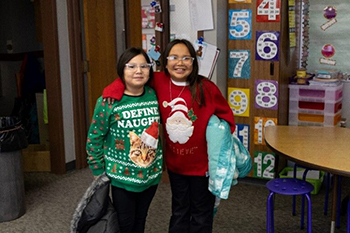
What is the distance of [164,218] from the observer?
3457 millimetres

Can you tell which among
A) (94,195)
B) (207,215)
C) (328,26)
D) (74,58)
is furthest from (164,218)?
(328,26)

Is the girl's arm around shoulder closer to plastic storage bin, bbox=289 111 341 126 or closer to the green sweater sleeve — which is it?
the green sweater sleeve

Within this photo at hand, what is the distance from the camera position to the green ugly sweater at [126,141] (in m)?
2.32

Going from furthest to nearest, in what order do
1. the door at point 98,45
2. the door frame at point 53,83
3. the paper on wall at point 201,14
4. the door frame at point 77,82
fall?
the door at point 98,45
the door frame at point 77,82
the door frame at point 53,83
the paper on wall at point 201,14

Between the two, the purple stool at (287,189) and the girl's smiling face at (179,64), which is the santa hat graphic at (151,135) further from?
the purple stool at (287,189)

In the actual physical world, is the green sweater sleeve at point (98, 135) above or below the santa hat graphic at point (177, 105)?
below

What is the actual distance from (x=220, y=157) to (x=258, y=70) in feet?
5.31

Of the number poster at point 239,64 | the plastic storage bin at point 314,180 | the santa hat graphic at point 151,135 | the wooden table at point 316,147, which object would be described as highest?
the number poster at point 239,64

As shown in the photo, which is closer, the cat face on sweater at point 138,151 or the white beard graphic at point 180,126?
the cat face on sweater at point 138,151

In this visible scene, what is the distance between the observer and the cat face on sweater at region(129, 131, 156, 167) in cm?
232

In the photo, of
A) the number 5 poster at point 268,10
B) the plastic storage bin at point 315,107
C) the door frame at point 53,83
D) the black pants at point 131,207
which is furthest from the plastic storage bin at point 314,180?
the door frame at point 53,83

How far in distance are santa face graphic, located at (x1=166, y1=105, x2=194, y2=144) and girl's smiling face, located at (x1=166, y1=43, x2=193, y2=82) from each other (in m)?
0.19

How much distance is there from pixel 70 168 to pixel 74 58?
3.44 ft

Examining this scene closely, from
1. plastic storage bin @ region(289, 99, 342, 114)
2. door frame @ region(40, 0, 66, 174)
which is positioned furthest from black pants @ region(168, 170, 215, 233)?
door frame @ region(40, 0, 66, 174)
